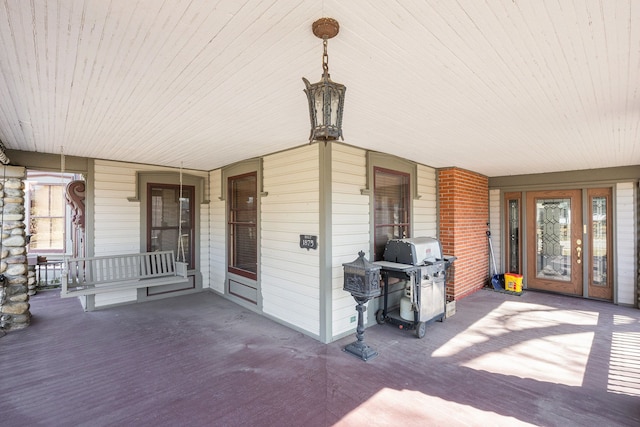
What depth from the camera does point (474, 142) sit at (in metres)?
4.09

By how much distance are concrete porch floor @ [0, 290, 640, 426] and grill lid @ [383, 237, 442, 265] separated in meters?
1.04

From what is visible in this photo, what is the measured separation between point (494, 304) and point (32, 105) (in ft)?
23.7

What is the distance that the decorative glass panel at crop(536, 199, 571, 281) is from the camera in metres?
6.46

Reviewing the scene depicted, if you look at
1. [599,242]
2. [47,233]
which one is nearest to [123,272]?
[47,233]

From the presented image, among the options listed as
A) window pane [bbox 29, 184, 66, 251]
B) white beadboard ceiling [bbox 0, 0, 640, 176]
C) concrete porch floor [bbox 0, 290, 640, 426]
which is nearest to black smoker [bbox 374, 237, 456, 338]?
concrete porch floor [bbox 0, 290, 640, 426]

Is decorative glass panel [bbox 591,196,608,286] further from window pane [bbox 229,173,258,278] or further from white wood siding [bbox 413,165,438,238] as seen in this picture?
window pane [bbox 229,173,258,278]

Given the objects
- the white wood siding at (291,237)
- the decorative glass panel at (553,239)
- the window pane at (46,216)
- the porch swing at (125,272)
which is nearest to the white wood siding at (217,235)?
the porch swing at (125,272)

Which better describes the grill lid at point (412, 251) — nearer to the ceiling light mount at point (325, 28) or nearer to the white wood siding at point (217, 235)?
the ceiling light mount at point (325, 28)

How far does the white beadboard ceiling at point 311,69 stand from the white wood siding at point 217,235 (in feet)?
7.71

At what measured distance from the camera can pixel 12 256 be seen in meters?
4.40

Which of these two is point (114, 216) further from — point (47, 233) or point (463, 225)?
point (463, 225)

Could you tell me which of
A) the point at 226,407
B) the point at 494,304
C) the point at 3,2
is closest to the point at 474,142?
the point at 494,304

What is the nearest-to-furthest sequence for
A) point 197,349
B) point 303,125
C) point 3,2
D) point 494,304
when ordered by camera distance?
1. point 3,2
2. point 303,125
3. point 197,349
4. point 494,304

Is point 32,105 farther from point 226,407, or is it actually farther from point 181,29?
point 226,407
